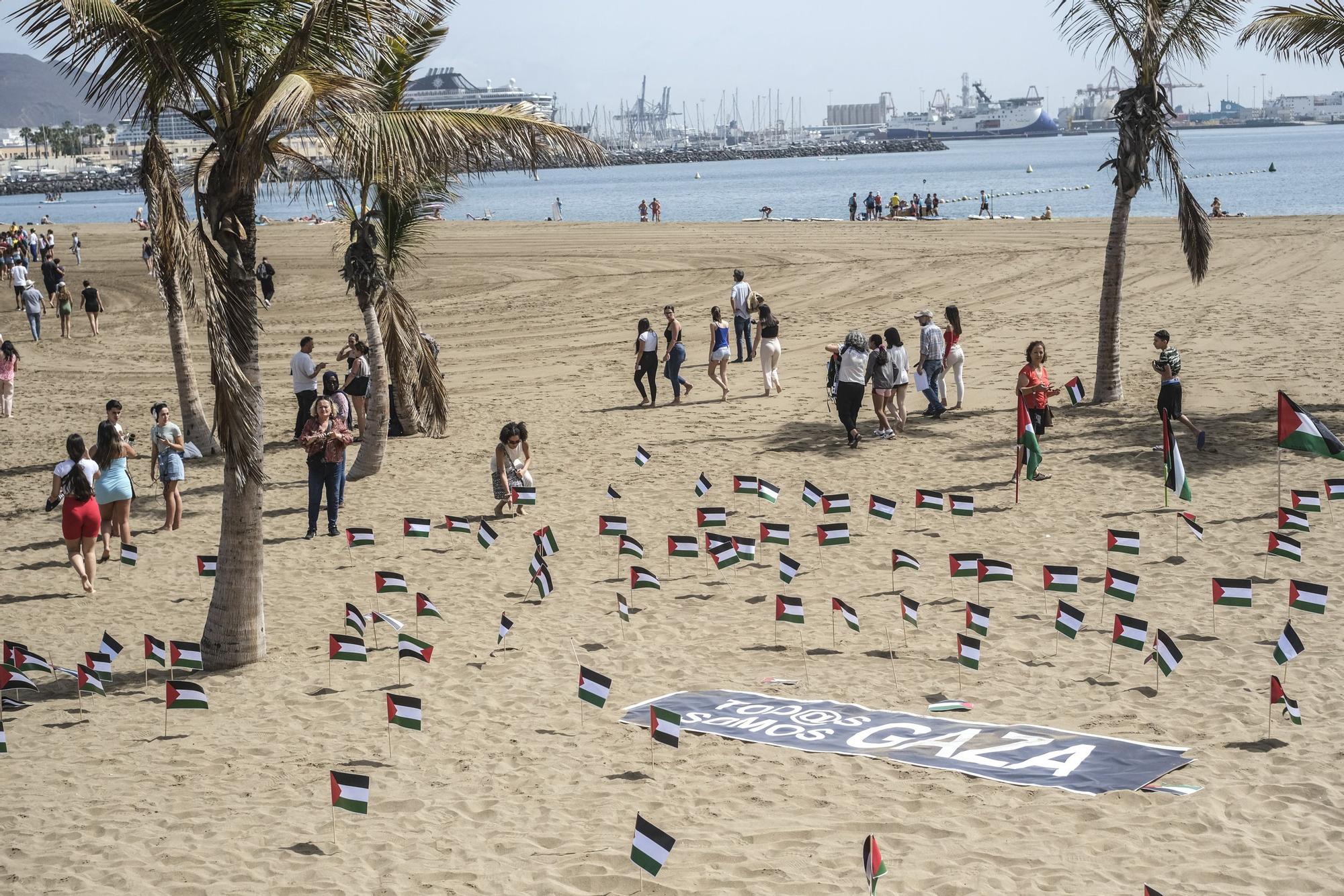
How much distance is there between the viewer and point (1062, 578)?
405 inches

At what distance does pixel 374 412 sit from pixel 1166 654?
36.4ft

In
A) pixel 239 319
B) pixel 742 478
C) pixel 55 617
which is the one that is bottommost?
pixel 55 617

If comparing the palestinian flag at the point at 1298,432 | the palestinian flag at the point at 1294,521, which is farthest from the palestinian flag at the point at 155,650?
the palestinian flag at the point at 1298,432

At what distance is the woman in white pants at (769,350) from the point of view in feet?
65.7

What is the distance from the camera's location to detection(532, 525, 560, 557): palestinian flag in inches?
462

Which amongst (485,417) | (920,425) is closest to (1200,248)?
(920,425)

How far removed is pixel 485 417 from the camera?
20203 mm

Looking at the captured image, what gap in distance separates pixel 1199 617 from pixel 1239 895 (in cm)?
444

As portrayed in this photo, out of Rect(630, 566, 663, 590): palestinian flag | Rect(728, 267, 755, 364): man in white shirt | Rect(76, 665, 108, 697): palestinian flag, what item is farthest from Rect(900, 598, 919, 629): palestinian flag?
Rect(728, 267, 755, 364): man in white shirt

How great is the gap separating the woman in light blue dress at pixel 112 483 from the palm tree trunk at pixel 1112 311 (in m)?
12.7

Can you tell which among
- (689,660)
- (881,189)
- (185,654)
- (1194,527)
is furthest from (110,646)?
(881,189)

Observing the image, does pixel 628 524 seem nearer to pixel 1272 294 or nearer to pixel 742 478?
pixel 742 478

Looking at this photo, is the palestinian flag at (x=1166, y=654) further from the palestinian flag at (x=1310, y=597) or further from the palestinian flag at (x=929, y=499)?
the palestinian flag at (x=929, y=499)

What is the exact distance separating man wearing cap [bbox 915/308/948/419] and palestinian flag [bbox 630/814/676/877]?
41.2ft
